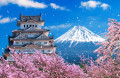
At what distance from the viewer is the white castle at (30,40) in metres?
32.5

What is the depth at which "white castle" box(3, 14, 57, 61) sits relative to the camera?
32.5m

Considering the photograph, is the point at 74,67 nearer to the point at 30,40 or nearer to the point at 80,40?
the point at 30,40

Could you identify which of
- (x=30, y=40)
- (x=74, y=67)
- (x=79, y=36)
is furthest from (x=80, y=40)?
(x=74, y=67)

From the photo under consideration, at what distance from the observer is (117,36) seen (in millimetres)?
5887

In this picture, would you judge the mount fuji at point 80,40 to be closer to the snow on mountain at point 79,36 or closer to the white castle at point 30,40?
the snow on mountain at point 79,36

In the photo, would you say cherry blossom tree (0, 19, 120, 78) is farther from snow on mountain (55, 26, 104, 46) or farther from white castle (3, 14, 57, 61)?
snow on mountain (55, 26, 104, 46)

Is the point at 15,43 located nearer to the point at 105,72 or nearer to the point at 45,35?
the point at 45,35

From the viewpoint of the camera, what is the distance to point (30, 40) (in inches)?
1304

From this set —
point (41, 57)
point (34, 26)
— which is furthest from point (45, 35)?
point (41, 57)

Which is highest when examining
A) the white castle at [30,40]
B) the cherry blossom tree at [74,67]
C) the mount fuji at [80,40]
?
the mount fuji at [80,40]

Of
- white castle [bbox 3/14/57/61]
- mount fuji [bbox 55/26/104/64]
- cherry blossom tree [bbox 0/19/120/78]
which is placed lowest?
cherry blossom tree [bbox 0/19/120/78]

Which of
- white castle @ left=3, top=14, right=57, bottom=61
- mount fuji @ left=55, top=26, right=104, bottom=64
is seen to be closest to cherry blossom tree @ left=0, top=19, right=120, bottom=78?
white castle @ left=3, top=14, right=57, bottom=61

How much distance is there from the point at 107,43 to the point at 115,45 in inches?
9.7

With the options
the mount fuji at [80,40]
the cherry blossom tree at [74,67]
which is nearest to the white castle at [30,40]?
the cherry blossom tree at [74,67]
